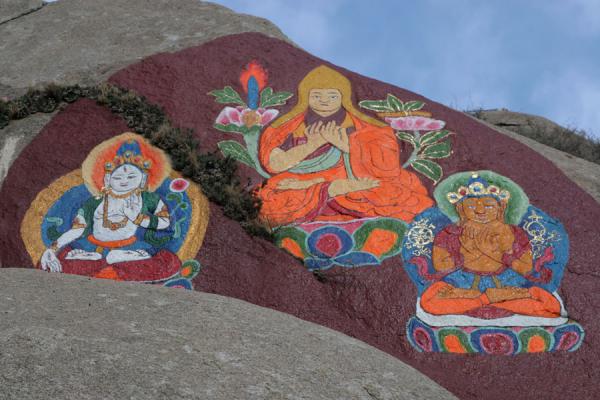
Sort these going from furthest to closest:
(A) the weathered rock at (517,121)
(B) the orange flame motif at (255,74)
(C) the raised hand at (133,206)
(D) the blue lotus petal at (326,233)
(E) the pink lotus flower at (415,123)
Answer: (A) the weathered rock at (517,121) < (B) the orange flame motif at (255,74) < (E) the pink lotus flower at (415,123) < (C) the raised hand at (133,206) < (D) the blue lotus petal at (326,233)

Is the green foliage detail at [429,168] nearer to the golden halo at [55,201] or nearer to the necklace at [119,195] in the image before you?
the golden halo at [55,201]

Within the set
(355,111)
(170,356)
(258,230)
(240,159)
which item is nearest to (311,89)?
(355,111)

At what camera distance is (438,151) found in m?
9.58

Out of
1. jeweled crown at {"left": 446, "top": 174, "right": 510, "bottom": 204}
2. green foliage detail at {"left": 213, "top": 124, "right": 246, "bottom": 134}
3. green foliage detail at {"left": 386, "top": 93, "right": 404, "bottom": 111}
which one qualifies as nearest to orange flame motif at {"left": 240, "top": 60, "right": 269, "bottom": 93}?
green foliage detail at {"left": 213, "top": 124, "right": 246, "bottom": 134}

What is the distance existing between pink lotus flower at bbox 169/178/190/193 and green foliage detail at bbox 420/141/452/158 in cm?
269

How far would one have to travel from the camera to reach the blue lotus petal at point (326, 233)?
326 inches

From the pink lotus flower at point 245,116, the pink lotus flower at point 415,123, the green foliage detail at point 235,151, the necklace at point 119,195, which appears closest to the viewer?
the necklace at point 119,195

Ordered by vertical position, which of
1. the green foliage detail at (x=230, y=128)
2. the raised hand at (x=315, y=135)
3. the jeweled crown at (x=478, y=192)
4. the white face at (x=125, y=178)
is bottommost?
the white face at (x=125, y=178)

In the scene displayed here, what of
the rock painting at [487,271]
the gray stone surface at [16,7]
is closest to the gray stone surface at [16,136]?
the gray stone surface at [16,7]

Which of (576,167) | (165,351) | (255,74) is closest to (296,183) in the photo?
(255,74)

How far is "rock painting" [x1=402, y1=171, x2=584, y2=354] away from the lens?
24.5 ft

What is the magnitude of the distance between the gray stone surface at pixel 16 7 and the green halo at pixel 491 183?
28.0 feet

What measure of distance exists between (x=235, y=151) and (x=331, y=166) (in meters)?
1.14

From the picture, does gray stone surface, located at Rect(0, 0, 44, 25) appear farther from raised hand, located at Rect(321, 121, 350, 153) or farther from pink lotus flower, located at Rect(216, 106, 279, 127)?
raised hand, located at Rect(321, 121, 350, 153)
